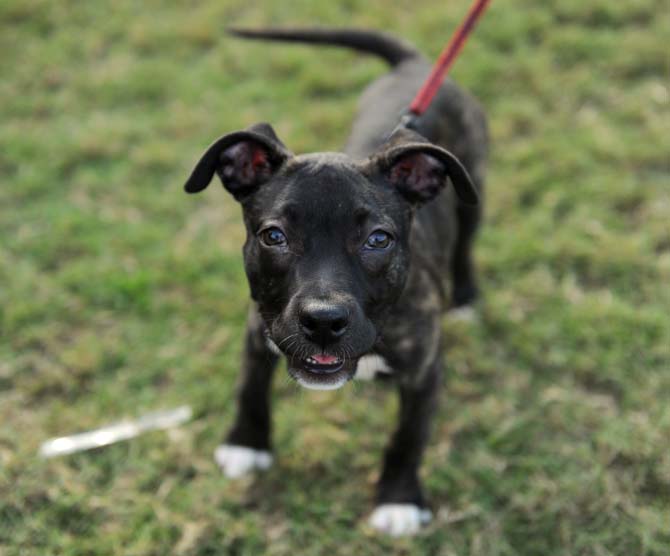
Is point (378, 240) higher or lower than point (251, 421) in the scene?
higher

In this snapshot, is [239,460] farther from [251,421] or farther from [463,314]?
[463,314]

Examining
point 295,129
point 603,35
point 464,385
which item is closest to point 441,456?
point 464,385

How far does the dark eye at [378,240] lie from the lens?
129 inches

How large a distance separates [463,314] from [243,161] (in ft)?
7.84

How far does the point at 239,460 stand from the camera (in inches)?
174

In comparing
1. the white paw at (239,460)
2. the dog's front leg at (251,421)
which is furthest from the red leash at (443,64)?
the white paw at (239,460)

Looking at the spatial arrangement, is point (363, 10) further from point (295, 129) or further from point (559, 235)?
point (559, 235)

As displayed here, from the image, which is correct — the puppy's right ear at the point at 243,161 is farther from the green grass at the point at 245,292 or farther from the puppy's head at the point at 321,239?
the green grass at the point at 245,292

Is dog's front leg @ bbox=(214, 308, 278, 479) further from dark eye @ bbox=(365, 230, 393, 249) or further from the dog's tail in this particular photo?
the dog's tail

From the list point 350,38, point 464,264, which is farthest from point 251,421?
point 350,38

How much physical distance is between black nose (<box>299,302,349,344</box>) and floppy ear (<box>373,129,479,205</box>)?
0.82 m

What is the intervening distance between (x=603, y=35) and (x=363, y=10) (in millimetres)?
2383

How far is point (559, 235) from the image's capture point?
5816 mm

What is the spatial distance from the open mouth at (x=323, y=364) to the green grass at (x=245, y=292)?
4.39 feet
